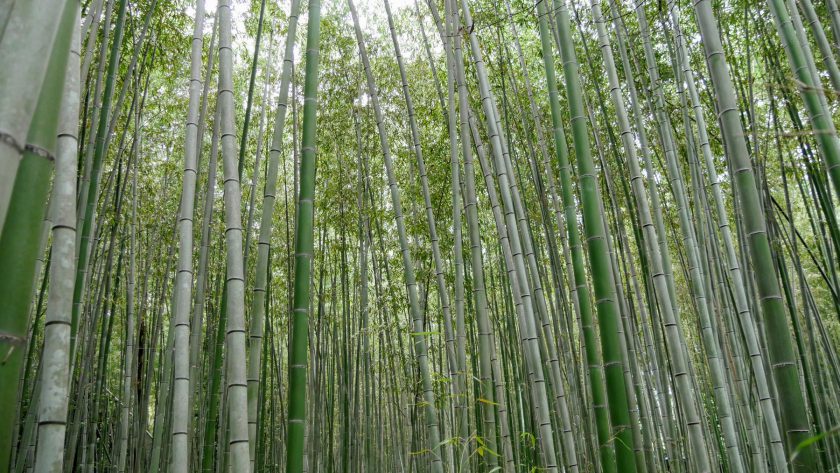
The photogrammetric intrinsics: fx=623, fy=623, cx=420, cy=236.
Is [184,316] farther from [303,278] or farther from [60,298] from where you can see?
[60,298]

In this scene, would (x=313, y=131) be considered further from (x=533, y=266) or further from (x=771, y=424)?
(x=771, y=424)

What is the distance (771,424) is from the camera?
2.53 meters

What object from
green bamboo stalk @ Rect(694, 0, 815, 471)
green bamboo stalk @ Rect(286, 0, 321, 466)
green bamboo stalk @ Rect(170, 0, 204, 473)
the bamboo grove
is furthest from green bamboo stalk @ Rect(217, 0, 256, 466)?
green bamboo stalk @ Rect(694, 0, 815, 471)

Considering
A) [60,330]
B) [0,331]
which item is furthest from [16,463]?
[0,331]

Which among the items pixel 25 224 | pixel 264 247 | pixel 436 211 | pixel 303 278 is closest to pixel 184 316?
pixel 264 247

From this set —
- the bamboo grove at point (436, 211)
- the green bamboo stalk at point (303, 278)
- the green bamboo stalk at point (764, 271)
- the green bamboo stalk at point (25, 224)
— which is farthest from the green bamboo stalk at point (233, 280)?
the green bamboo stalk at point (764, 271)

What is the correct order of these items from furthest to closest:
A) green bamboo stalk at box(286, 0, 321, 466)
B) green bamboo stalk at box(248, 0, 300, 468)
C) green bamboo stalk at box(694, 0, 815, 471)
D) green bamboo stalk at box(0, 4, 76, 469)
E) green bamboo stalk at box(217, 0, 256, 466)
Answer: green bamboo stalk at box(248, 0, 300, 468), green bamboo stalk at box(286, 0, 321, 466), green bamboo stalk at box(217, 0, 256, 466), green bamboo stalk at box(694, 0, 815, 471), green bamboo stalk at box(0, 4, 76, 469)

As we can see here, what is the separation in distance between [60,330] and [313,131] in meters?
0.94

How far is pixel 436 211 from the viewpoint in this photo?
557 centimetres

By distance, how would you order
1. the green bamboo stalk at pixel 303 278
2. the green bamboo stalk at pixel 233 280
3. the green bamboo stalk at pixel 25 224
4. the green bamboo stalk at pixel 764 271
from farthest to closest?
the green bamboo stalk at pixel 303 278, the green bamboo stalk at pixel 233 280, the green bamboo stalk at pixel 764 271, the green bamboo stalk at pixel 25 224

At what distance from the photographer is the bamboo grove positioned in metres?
1.37

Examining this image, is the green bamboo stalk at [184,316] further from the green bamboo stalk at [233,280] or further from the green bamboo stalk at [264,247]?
the green bamboo stalk at [233,280]

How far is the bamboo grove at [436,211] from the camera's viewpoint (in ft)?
4.49

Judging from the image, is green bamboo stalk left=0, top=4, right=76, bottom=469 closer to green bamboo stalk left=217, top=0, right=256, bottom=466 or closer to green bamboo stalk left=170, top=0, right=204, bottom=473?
green bamboo stalk left=217, top=0, right=256, bottom=466
